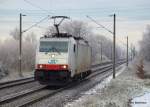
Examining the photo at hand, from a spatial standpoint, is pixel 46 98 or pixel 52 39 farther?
pixel 52 39

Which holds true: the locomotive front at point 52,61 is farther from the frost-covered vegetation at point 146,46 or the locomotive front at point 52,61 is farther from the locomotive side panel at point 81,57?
the frost-covered vegetation at point 146,46

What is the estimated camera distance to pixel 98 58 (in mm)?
132500

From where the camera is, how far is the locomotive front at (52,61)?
91.1 feet

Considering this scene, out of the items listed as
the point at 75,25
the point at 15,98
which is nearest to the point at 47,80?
the point at 15,98

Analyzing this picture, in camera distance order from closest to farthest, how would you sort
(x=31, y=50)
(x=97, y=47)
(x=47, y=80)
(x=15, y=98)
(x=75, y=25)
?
1. (x=15, y=98)
2. (x=47, y=80)
3. (x=31, y=50)
4. (x=75, y=25)
5. (x=97, y=47)

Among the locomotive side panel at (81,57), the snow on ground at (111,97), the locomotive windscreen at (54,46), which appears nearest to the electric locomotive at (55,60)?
the locomotive windscreen at (54,46)

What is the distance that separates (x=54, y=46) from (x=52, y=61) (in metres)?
1.14

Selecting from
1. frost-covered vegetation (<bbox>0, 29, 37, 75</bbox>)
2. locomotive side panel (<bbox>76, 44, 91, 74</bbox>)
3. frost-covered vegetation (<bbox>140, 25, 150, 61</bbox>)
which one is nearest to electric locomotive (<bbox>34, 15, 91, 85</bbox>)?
locomotive side panel (<bbox>76, 44, 91, 74</bbox>)

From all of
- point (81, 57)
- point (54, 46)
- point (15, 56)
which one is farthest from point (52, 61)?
point (15, 56)

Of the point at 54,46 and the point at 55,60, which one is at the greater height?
the point at 54,46

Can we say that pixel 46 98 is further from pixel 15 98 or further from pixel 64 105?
pixel 64 105

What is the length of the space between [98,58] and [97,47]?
48.5 feet

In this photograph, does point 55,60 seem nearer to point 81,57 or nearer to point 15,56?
point 81,57

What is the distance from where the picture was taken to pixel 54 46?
94.1 feet
